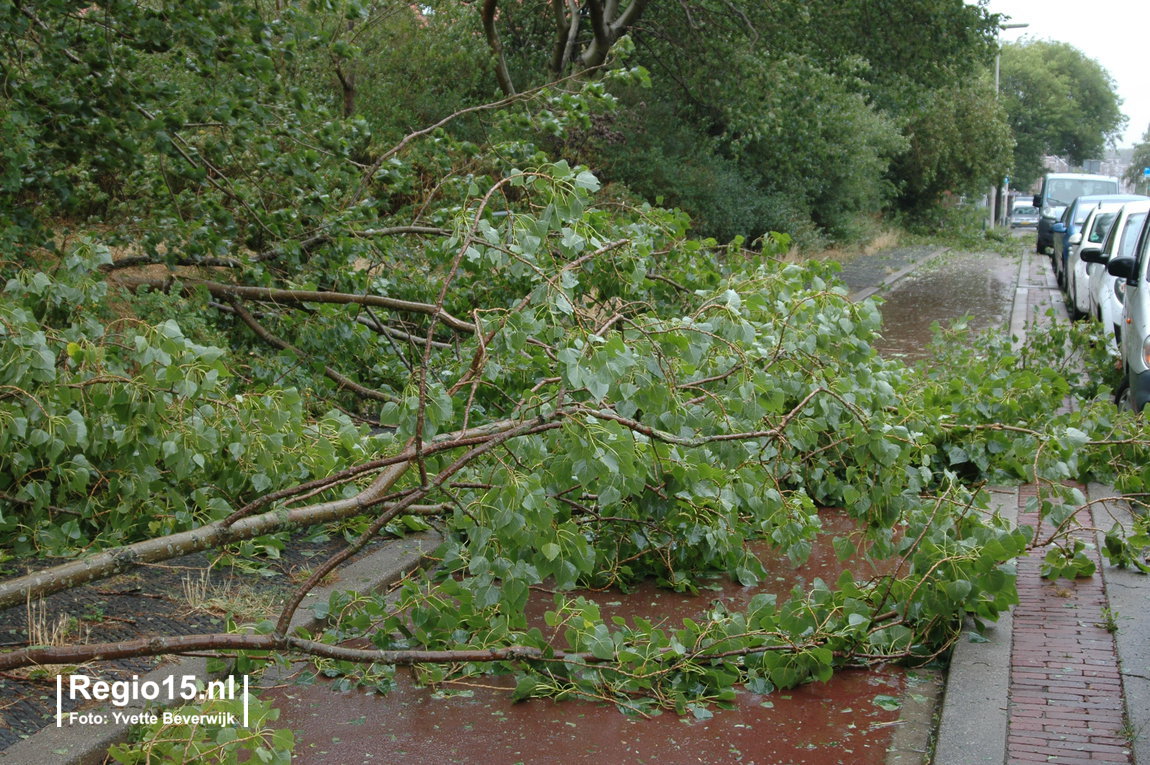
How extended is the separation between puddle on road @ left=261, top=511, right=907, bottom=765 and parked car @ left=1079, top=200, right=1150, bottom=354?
25.7 ft

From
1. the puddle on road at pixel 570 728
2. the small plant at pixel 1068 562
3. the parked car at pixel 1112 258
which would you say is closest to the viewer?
the puddle on road at pixel 570 728

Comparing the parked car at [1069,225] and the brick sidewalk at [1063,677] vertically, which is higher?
the parked car at [1069,225]

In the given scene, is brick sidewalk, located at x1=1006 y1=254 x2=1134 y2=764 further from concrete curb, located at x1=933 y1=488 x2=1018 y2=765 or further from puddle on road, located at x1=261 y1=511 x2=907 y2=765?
puddle on road, located at x1=261 y1=511 x2=907 y2=765

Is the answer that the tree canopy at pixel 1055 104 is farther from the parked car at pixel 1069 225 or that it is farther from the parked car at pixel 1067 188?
the parked car at pixel 1069 225

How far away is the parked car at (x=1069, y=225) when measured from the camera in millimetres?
22984

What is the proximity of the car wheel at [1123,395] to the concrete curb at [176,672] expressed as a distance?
609cm

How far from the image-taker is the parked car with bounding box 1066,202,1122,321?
1706 centimetres

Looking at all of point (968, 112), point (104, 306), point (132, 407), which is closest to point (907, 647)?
point (132, 407)

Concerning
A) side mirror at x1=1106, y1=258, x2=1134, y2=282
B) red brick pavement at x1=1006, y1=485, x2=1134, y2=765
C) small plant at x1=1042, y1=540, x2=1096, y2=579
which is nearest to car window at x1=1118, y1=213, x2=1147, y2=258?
side mirror at x1=1106, y1=258, x2=1134, y2=282

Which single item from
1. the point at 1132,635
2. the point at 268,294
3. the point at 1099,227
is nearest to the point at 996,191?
the point at 1099,227

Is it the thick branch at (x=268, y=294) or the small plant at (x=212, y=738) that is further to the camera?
the thick branch at (x=268, y=294)

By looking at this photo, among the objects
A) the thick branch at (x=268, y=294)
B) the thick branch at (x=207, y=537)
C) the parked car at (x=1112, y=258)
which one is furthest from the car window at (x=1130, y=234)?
the thick branch at (x=207, y=537)

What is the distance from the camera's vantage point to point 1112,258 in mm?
11906

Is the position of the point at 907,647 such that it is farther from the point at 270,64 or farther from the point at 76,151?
the point at 76,151
